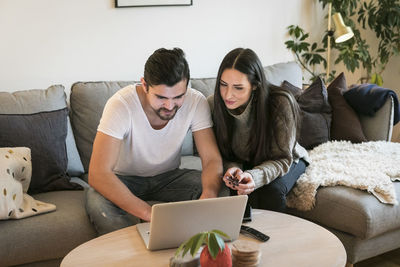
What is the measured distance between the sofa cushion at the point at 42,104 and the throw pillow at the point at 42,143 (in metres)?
0.10

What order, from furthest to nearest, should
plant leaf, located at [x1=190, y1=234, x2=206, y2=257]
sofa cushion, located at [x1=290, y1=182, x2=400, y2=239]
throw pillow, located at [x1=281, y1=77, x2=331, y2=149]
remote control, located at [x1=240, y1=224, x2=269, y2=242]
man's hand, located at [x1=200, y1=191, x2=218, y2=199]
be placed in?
throw pillow, located at [x1=281, y1=77, x2=331, y2=149], sofa cushion, located at [x1=290, y1=182, x2=400, y2=239], man's hand, located at [x1=200, y1=191, x2=218, y2=199], remote control, located at [x1=240, y1=224, x2=269, y2=242], plant leaf, located at [x1=190, y1=234, x2=206, y2=257]

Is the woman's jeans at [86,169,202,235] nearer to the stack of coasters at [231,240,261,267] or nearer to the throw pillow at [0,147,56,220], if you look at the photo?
the throw pillow at [0,147,56,220]

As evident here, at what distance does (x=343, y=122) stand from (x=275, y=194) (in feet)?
3.02

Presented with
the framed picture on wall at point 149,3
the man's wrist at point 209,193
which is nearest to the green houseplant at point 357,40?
the framed picture on wall at point 149,3

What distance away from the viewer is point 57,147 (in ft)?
6.99

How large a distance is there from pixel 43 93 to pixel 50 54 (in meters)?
0.31

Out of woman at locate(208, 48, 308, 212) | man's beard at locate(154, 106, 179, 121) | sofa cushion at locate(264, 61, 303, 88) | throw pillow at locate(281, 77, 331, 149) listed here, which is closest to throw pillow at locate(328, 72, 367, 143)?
throw pillow at locate(281, 77, 331, 149)

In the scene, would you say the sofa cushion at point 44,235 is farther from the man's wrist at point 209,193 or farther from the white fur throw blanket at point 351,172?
the white fur throw blanket at point 351,172

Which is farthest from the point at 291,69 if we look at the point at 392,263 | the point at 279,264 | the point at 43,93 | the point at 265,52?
the point at 279,264

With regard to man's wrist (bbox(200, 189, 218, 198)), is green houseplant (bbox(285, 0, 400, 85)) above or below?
above

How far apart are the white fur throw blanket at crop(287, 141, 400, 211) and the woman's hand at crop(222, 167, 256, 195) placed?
43 cm

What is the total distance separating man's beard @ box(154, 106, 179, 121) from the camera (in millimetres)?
1836

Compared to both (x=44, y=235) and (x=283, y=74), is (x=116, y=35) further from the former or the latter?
(x=44, y=235)

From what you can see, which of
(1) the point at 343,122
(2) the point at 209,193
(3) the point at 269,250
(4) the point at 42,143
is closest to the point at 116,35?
(4) the point at 42,143
